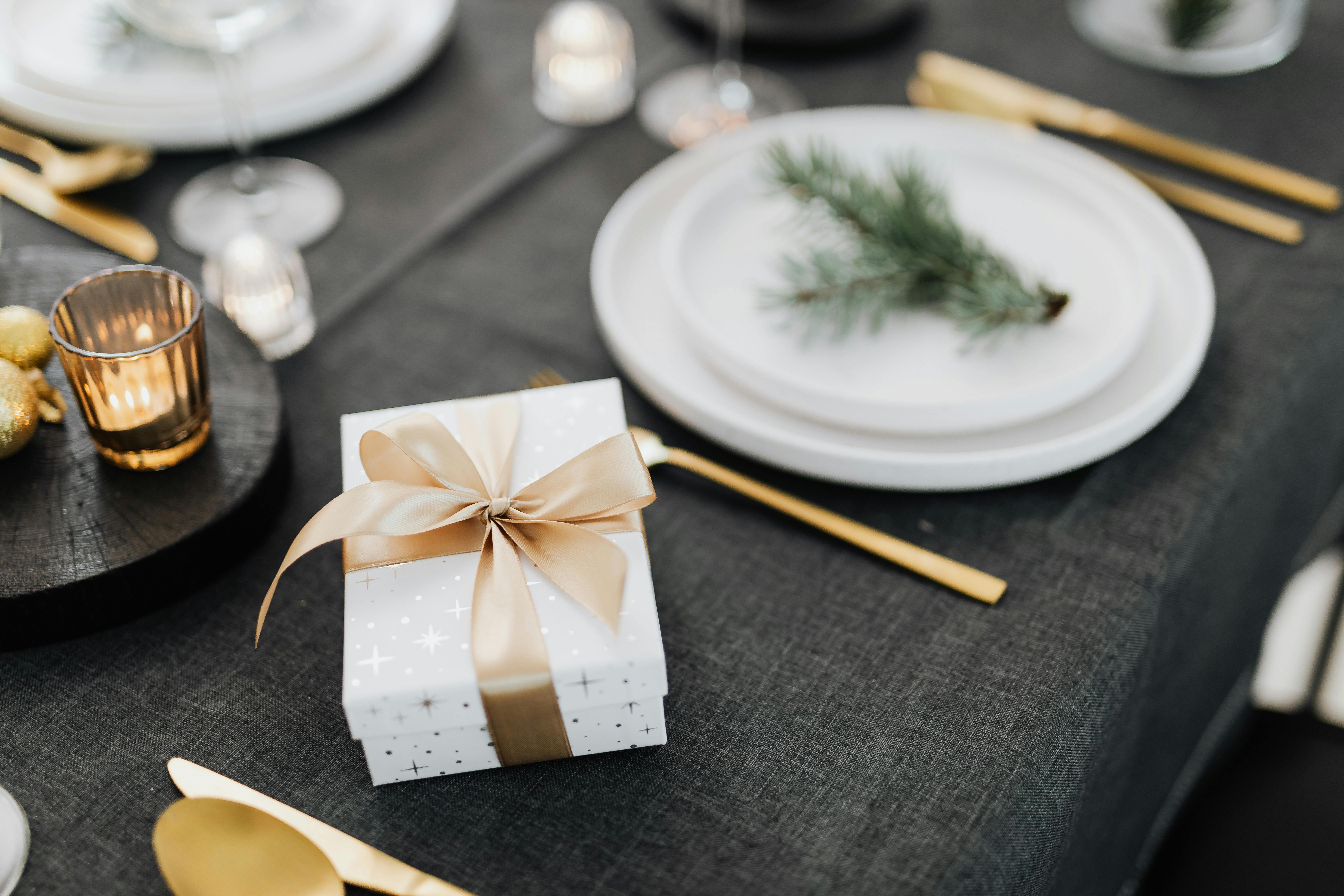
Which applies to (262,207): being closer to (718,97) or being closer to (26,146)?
(26,146)

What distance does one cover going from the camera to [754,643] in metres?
0.64

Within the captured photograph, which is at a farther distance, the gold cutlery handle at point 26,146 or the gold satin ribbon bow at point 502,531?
the gold cutlery handle at point 26,146

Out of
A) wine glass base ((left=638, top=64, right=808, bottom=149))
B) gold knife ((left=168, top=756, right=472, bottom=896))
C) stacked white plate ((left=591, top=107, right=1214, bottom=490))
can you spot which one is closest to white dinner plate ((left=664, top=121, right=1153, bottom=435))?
stacked white plate ((left=591, top=107, right=1214, bottom=490))

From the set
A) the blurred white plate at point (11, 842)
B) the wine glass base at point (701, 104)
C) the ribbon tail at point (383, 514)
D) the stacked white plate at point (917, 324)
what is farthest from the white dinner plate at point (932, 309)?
the blurred white plate at point (11, 842)

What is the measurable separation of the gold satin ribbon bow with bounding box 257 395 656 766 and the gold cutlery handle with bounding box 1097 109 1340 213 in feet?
2.19

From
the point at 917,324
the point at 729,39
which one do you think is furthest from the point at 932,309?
the point at 729,39

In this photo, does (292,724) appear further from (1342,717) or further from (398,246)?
(1342,717)

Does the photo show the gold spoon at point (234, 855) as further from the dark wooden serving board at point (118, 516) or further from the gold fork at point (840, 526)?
the gold fork at point (840, 526)

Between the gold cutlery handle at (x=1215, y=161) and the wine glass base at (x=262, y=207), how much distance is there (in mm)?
705

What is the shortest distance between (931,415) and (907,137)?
1.12ft

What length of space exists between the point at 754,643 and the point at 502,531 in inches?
6.7

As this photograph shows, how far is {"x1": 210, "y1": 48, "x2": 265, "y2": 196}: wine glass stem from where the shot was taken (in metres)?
0.85

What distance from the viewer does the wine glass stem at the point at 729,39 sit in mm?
1021

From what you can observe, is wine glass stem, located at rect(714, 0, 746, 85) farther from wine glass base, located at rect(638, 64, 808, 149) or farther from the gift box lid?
the gift box lid
